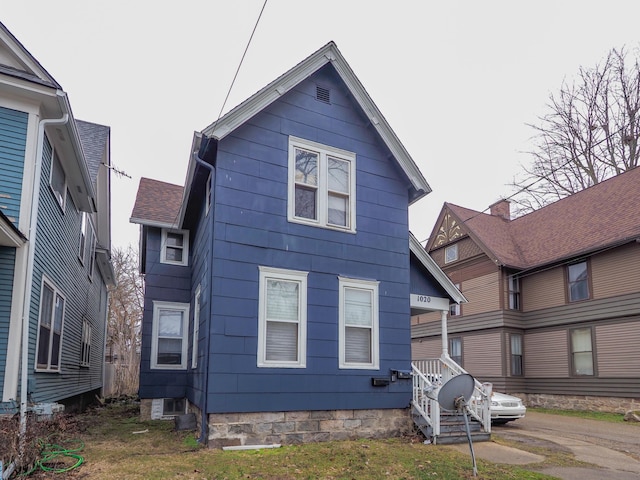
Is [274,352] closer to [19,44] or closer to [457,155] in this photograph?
[19,44]

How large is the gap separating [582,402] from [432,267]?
9.65 m

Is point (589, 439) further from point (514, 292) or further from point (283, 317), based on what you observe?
point (514, 292)

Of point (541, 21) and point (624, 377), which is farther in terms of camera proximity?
point (624, 377)

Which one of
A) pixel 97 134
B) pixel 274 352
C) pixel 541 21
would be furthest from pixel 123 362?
pixel 541 21

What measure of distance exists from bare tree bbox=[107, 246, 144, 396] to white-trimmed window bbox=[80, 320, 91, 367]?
680cm

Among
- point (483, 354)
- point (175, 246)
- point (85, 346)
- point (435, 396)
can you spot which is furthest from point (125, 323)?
point (435, 396)

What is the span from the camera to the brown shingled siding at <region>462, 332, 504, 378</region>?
762 inches

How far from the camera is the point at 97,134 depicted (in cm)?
1316

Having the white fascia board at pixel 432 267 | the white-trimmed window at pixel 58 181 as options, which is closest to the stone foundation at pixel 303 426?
the white fascia board at pixel 432 267

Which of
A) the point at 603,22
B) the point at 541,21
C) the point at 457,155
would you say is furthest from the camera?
the point at 457,155

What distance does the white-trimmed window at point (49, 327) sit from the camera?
27.8ft

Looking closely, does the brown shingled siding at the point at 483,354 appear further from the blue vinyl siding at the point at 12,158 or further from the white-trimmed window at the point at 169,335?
the blue vinyl siding at the point at 12,158

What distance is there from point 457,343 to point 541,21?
14822 mm

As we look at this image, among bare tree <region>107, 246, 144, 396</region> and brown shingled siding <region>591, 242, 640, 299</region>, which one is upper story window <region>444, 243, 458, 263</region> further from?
bare tree <region>107, 246, 144, 396</region>
